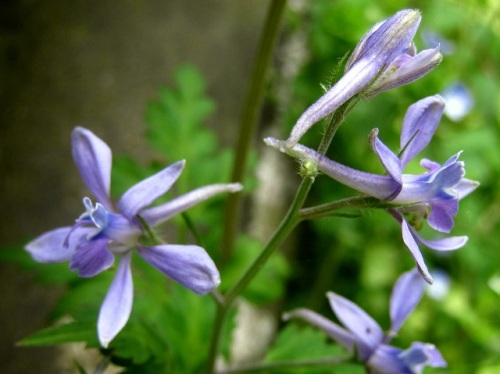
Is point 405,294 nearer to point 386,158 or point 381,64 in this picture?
point 386,158

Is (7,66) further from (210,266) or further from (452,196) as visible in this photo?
(452,196)

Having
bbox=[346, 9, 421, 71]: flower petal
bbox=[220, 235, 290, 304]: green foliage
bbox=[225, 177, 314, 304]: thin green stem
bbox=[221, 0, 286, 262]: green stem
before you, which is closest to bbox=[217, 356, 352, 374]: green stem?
bbox=[225, 177, 314, 304]: thin green stem

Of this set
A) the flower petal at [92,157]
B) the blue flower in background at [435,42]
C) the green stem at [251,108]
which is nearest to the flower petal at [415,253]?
the flower petal at [92,157]

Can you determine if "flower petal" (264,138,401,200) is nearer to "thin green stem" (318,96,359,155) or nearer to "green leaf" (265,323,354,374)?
"thin green stem" (318,96,359,155)

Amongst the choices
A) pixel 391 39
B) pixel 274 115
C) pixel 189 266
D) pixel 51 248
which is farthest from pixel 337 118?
pixel 274 115

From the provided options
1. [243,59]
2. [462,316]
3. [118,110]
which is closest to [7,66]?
[118,110]
